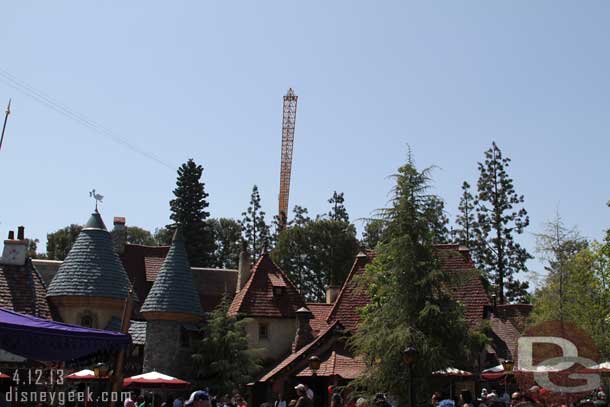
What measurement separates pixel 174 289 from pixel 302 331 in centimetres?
678

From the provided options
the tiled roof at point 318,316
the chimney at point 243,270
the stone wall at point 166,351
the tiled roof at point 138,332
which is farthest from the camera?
the chimney at point 243,270

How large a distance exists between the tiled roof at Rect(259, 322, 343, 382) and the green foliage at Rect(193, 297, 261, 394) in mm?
728

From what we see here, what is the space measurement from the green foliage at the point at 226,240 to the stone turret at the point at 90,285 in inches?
1640

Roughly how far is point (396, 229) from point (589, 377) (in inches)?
319

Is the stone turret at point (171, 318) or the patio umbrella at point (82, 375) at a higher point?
the stone turret at point (171, 318)

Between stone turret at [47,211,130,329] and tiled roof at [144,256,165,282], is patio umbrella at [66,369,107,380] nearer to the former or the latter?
stone turret at [47,211,130,329]

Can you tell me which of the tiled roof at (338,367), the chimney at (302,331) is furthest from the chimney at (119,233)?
the tiled roof at (338,367)

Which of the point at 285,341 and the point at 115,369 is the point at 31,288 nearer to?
the point at 285,341

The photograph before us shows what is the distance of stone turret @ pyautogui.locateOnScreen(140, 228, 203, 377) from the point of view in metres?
35.9

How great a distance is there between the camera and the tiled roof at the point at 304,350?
35.9m

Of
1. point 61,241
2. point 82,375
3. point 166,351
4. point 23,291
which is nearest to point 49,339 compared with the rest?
point 82,375

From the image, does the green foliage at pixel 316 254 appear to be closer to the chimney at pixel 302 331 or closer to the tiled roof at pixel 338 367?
the chimney at pixel 302 331

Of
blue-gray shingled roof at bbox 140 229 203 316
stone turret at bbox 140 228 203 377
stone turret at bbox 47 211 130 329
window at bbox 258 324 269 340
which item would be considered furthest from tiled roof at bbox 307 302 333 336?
stone turret at bbox 47 211 130 329

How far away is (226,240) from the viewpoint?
3162 inches
